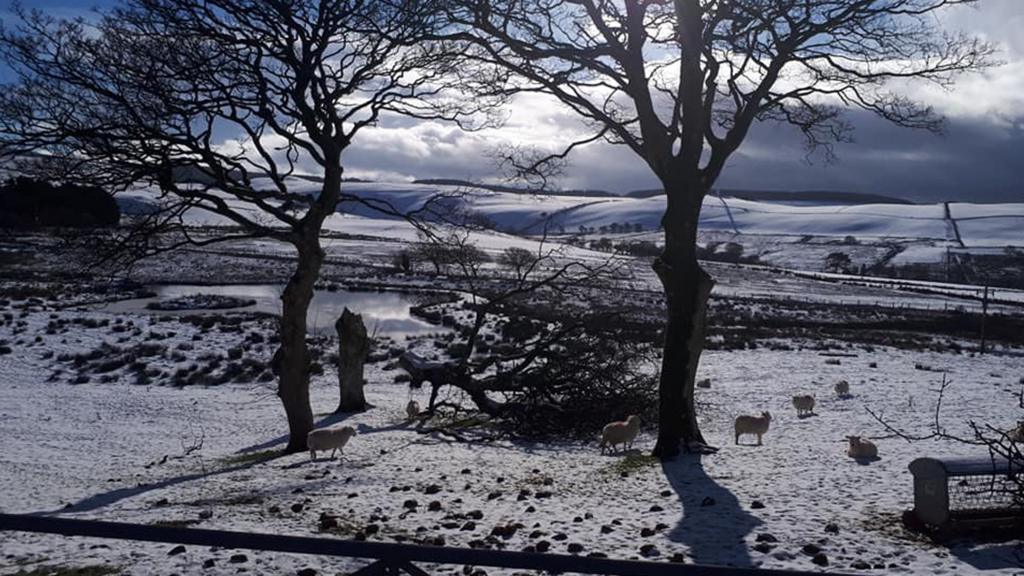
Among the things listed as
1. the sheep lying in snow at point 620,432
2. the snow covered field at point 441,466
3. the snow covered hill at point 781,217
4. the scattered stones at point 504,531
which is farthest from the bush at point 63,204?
the snow covered hill at point 781,217

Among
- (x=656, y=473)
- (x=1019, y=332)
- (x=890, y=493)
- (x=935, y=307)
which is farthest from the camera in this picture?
(x=935, y=307)

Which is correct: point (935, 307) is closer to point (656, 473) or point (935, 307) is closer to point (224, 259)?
point (224, 259)

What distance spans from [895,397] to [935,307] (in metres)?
43.9

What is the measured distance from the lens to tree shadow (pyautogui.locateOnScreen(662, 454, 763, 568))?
7.22 meters

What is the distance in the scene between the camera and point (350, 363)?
1892cm

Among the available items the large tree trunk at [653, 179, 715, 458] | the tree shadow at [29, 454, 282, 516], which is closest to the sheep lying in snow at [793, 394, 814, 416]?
the large tree trunk at [653, 179, 715, 458]

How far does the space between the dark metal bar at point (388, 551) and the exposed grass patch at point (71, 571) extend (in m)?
1.92

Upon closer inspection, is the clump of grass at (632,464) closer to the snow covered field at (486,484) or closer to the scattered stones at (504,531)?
the snow covered field at (486,484)

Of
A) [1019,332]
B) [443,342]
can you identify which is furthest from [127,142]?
[1019,332]

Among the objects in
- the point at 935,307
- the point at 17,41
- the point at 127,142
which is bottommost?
the point at 935,307

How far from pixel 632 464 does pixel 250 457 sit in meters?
6.19

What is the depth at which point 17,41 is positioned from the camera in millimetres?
12500

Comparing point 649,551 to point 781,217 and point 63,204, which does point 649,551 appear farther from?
point 781,217

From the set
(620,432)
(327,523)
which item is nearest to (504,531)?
(327,523)
